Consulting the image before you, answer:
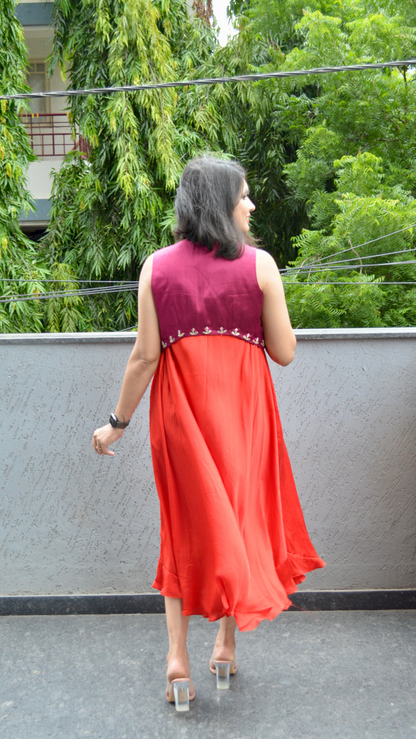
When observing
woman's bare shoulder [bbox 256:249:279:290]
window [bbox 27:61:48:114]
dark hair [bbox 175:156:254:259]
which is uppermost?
window [bbox 27:61:48:114]

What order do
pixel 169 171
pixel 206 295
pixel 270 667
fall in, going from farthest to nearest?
pixel 169 171 → pixel 270 667 → pixel 206 295

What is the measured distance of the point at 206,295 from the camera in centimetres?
159

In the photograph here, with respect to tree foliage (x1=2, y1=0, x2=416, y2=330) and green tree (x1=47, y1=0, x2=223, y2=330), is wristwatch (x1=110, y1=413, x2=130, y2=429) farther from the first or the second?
green tree (x1=47, y1=0, x2=223, y2=330)

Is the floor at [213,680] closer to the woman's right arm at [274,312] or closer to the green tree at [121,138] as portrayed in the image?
the woman's right arm at [274,312]

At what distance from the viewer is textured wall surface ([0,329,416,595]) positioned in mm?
2318

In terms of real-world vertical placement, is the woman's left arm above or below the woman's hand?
above

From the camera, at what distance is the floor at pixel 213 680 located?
1699 millimetres

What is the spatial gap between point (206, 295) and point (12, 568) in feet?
4.68

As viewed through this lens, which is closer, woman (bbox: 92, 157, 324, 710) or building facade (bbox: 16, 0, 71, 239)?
woman (bbox: 92, 157, 324, 710)

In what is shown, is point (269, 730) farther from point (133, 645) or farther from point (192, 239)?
point (192, 239)

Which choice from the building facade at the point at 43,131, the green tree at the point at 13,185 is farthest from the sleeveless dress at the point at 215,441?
the building facade at the point at 43,131

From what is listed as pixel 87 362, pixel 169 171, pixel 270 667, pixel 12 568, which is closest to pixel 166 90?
pixel 169 171

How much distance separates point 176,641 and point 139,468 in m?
0.73

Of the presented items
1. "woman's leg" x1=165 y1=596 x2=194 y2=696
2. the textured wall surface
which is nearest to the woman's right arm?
the textured wall surface
